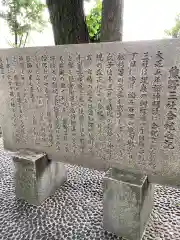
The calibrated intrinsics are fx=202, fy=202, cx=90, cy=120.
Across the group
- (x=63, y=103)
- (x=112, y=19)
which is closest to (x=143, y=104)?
(x=63, y=103)

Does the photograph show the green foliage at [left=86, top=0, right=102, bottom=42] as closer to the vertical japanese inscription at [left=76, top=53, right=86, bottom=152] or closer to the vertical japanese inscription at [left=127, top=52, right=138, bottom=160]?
the vertical japanese inscription at [left=76, top=53, right=86, bottom=152]

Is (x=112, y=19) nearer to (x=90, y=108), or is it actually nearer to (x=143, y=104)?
(x=90, y=108)

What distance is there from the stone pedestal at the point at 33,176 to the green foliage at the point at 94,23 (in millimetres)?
3398

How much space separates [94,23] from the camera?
193 inches

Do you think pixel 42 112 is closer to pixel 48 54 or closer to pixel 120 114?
pixel 48 54

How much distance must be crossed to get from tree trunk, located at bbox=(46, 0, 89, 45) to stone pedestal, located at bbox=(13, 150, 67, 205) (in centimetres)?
231

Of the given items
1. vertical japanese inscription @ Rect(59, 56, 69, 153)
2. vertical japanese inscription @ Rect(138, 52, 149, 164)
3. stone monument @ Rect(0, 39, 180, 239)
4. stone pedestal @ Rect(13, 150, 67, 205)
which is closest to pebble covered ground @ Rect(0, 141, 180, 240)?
stone pedestal @ Rect(13, 150, 67, 205)

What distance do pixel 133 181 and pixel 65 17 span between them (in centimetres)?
311

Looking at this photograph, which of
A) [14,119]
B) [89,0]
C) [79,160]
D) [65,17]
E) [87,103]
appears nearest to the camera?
[87,103]

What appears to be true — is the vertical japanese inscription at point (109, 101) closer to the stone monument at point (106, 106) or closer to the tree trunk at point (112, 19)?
the stone monument at point (106, 106)

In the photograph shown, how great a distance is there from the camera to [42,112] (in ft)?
8.25

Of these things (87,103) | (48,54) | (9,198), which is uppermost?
(48,54)

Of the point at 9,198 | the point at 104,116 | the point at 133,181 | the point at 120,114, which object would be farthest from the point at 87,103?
the point at 9,198

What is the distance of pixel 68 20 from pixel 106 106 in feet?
7.83
